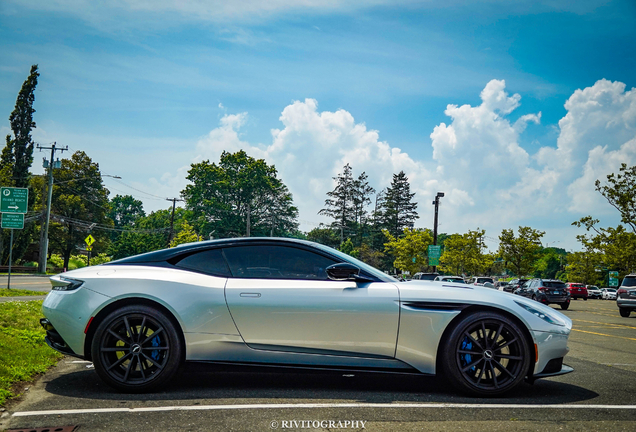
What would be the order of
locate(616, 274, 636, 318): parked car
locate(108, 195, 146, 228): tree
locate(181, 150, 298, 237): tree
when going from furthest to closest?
locate(108, 195, 146, 228): tree, locate(181, 150, 298, 237): tree, locate(616, 274, 636, 318): parked car

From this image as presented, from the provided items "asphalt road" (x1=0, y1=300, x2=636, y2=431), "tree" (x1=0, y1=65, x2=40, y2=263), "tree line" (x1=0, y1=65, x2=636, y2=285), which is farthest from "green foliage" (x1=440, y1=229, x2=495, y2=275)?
"asphalt road" (x1=0, y1=300, x2=636, y2=431)

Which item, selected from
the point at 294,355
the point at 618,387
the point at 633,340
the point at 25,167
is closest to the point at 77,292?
the point at 294,355

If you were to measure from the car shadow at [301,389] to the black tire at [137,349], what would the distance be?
14 cm

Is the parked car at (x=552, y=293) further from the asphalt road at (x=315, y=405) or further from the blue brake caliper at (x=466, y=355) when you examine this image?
the blue brake caliper at (x=466, y=355)

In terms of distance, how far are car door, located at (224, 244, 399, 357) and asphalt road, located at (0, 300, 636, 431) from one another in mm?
444

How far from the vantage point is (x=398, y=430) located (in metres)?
3.53

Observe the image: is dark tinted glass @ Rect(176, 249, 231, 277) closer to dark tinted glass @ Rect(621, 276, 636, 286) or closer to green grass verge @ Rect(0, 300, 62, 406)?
green grass verge @ Rect(0, 300, 62, 406)

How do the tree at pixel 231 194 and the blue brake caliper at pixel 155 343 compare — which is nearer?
the blue brake caliper at pixel 155 343

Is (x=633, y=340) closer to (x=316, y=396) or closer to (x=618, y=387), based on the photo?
(x=618, y=387)

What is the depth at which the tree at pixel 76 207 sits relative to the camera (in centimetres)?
5644

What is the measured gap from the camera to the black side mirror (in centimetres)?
449

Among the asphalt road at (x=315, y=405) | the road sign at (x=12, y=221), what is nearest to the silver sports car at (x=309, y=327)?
the asphalt road at (x=315, y=405)

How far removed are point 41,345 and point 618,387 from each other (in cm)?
671

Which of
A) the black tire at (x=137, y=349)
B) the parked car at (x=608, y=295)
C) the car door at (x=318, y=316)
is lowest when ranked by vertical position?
the parked car at (x=608, y=295)
